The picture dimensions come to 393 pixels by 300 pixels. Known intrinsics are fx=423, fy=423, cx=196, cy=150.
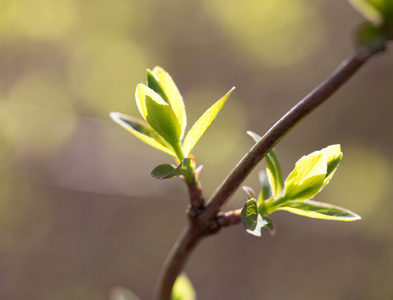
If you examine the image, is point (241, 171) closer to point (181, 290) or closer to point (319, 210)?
point (319, 210)

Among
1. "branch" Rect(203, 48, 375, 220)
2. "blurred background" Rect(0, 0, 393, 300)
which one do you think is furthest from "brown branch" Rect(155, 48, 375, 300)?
"blurred background" Rect(0, 0, 393, 300)

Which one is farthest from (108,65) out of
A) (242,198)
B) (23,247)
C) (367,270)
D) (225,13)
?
(367,270)

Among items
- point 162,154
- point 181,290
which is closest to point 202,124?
point 181,290

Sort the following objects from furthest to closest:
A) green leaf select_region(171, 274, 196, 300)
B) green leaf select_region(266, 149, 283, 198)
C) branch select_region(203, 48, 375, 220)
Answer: green leaf select_region(171, 274, 196, 300) → green leaf select_region(266, 149, 283, 198) → branch select_region(203, 48, 375, 220)

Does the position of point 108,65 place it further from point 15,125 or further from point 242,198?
point 242,198

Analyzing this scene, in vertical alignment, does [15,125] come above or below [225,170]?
above

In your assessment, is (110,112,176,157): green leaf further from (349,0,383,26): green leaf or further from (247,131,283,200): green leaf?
(349,0,383,26): green leaf
